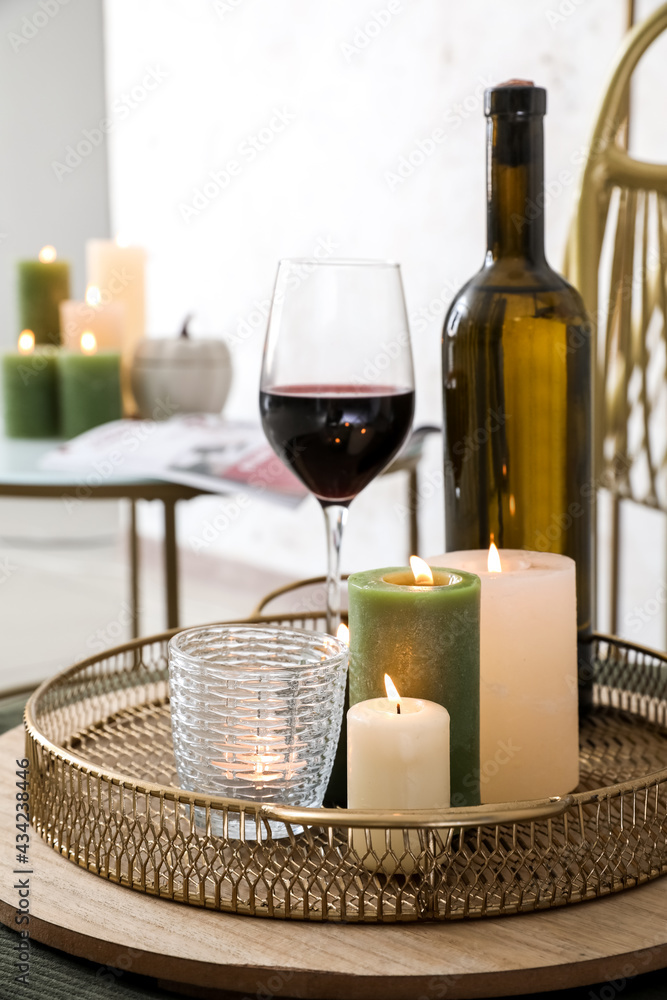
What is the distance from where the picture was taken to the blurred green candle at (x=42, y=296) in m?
1.51

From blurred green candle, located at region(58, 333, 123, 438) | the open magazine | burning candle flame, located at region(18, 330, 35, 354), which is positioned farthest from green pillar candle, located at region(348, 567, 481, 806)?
burning candle flame, located at region(18, 330, 35, 354)

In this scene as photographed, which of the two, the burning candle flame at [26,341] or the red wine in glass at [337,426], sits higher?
the burning candle flame at [26,341]

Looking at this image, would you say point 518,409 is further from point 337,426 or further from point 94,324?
point 94,324

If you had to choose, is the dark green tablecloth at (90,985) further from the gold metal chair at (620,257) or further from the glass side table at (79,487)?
the gold metal chair at (620,257)

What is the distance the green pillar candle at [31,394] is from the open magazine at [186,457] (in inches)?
5.1

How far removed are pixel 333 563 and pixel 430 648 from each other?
0.16 meters

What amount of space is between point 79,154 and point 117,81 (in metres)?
0.24

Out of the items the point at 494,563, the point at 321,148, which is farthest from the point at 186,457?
the point at 321,148

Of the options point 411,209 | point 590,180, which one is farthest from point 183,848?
point 411,209

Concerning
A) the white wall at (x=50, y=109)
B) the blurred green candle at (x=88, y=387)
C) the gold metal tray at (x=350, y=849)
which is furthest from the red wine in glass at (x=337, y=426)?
the white wall at (x=50, y=109)

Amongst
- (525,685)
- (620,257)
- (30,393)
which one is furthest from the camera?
(30,393)

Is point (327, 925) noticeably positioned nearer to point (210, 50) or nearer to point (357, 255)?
point (357, 255)

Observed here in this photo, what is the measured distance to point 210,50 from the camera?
2.91m

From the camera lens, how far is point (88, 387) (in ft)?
4.53
